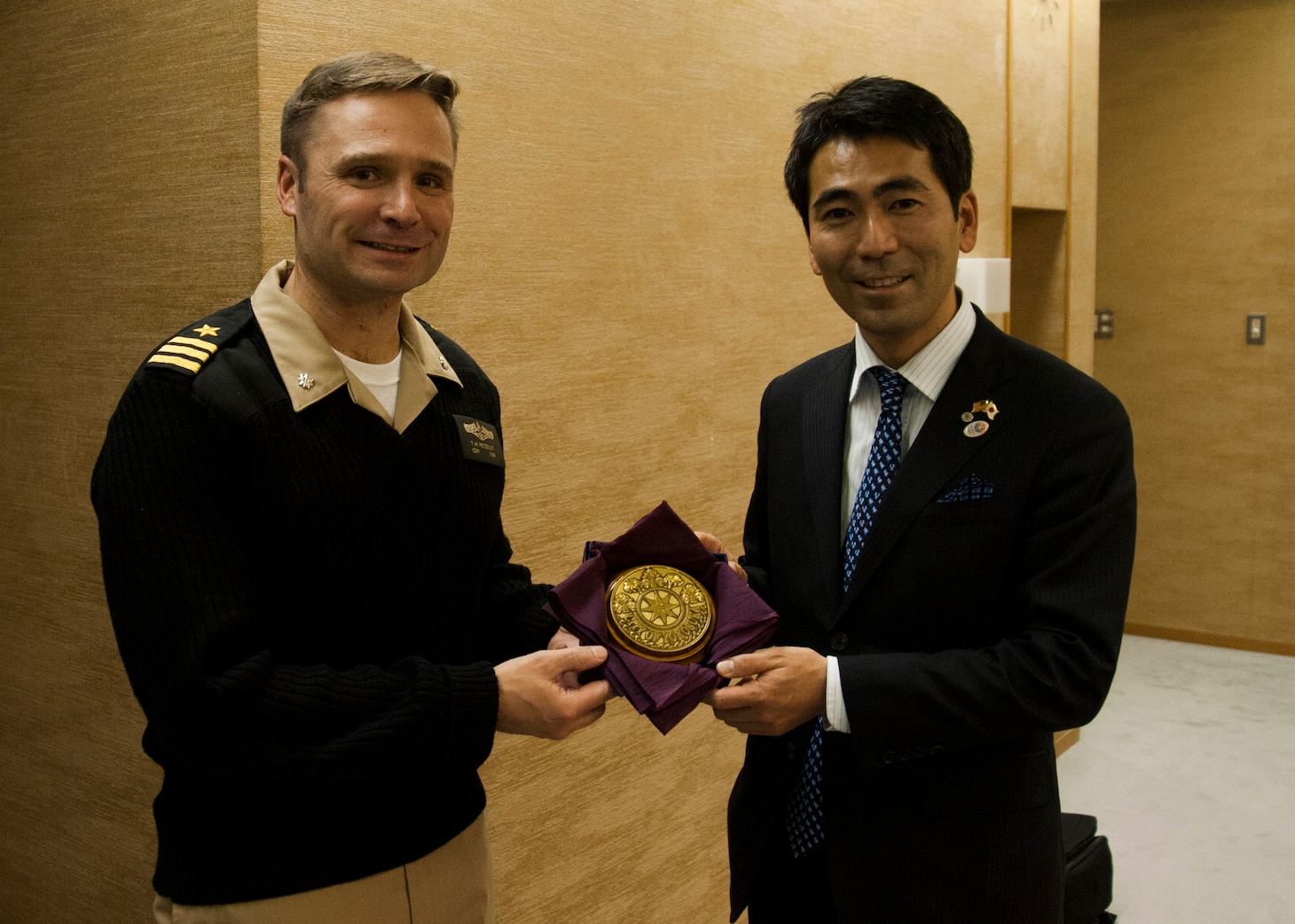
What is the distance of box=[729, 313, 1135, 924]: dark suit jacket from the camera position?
1.72m

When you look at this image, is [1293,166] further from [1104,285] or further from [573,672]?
[573,672]

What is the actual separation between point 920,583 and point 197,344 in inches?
44.0

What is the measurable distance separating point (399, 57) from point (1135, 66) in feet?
20.5

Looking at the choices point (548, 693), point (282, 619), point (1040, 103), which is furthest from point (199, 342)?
point (1040, 103)

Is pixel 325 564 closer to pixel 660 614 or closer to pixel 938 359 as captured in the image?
pixel 660 614

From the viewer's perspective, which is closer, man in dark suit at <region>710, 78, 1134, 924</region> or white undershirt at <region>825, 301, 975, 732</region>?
man in dark suit at <region>710, 78, 1134, 924</region>

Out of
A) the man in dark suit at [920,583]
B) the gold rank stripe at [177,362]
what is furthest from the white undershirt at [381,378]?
the man in dark suit at [920,583]

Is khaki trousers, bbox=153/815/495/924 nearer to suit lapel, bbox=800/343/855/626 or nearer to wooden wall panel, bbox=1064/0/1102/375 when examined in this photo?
suit lapel, bbox=800/343/855/626

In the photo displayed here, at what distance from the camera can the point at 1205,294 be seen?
6621mm

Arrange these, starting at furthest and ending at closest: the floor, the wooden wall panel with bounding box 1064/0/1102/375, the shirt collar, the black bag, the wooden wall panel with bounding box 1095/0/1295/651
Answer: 1. the wooden wall panel with bounding box 1095/0/1295/651
2. the wooden wall panel with bounding box 1064/0/1102/375
3. the floor
4. the black bag
5. the shirt collar

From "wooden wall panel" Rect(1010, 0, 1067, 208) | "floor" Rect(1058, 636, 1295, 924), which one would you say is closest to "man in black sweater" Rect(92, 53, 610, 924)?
"floor" Rect(1058, 636, 1295, 924)

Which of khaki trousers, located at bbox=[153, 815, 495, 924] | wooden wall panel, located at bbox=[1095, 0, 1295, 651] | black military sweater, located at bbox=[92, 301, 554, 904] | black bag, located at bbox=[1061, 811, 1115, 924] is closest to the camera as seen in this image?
black military sweater, located at bbox=[92, 301, 554, 904]

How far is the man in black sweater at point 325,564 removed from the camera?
1.50 meters

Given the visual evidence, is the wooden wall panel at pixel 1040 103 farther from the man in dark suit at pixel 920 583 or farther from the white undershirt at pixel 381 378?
the white undershirt at pixel 381 378
